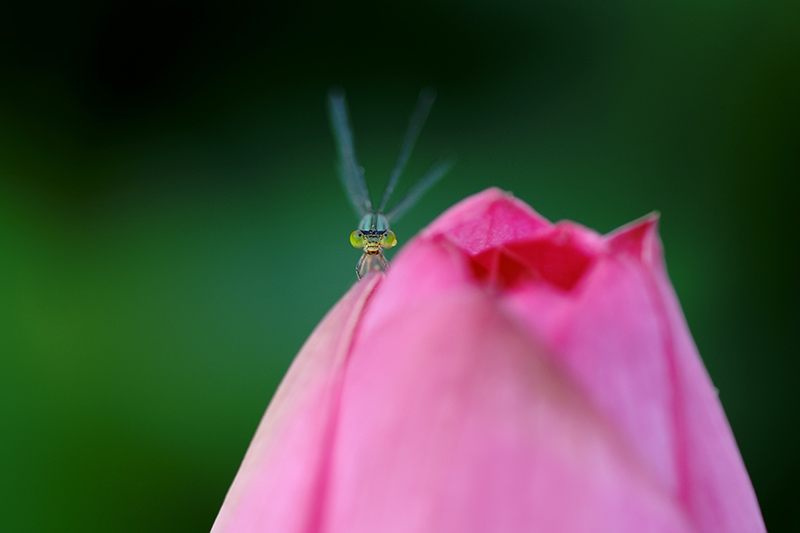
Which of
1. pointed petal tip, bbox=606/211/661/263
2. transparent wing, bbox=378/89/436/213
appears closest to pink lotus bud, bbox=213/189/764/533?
pointed petal tip, bbox=606/211/661/263

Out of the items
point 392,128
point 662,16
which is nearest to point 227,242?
point 392,128

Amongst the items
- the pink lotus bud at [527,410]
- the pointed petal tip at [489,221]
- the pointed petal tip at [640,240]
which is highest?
the pointed petal tip at [489,221]

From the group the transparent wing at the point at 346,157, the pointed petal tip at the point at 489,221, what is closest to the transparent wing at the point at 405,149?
the transparent wing at the point at 346,157

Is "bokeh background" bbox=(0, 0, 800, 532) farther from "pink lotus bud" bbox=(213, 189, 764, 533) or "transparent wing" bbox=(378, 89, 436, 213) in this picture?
"pink lotus bud" bbox=(213, 189, 764, 533)

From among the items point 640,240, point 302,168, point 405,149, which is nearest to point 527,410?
point 640,240

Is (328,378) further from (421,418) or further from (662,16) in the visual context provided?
(662,16)

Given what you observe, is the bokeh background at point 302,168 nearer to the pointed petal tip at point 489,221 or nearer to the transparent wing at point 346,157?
the transparent wing at point 346,157
